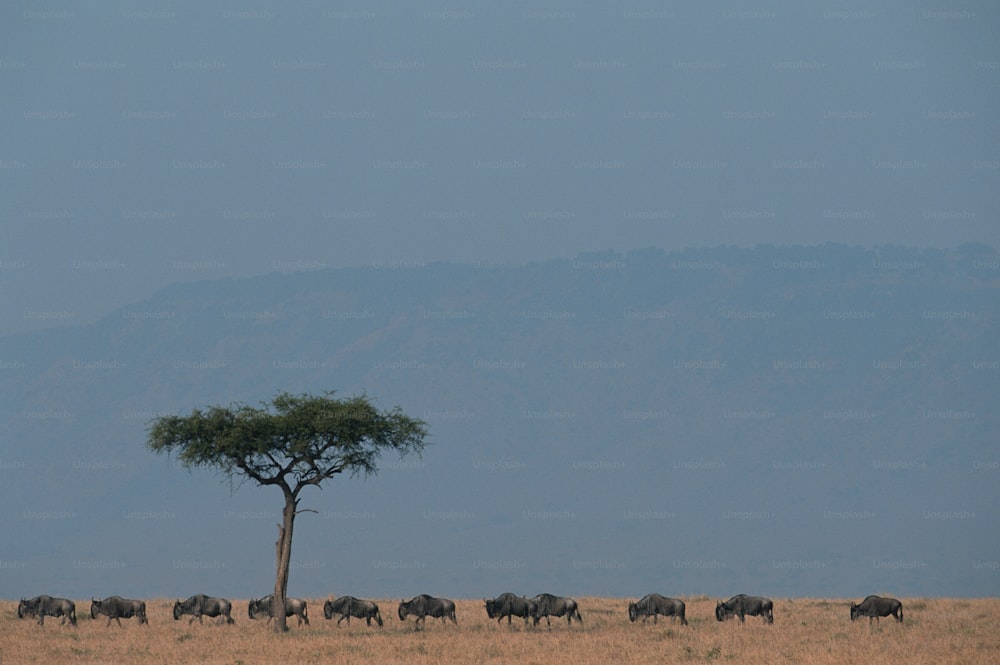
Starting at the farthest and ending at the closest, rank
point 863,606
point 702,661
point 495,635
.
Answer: point 863,606 < point 495,635 < point 702,661

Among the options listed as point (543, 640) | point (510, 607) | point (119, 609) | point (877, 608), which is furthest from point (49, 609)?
point (877, 608)

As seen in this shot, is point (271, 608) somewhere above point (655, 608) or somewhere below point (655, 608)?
below

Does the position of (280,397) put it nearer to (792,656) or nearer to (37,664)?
(37,664)

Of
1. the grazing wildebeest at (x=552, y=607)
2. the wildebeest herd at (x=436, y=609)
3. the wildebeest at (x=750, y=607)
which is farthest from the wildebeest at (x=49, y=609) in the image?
the wildebeest at (x=750, y=607)

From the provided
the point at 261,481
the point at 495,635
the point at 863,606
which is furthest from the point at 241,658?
the point at 863,606

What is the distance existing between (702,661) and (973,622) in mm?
13672

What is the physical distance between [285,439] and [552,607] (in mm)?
11368

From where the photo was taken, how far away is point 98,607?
53.1 meters

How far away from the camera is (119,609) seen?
5278 cm

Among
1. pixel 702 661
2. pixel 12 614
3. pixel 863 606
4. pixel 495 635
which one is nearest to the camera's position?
pixel 702 661

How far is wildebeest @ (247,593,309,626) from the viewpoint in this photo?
2042 inches

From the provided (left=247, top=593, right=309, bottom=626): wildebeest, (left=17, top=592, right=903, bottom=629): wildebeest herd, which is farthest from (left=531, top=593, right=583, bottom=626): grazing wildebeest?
(left=247, top=593, right=309, bottom=626): wildebeest

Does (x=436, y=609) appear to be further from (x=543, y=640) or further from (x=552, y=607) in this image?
(x=543, y=640)

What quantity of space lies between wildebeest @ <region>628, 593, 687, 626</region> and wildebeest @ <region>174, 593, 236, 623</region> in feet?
48.8
